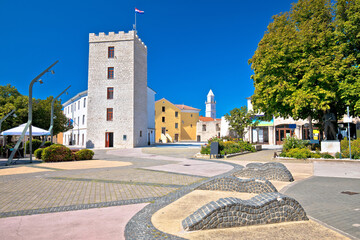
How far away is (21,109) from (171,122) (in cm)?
4101

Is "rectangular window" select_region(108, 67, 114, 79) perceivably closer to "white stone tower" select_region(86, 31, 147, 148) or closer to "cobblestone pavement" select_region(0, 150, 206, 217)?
"white stone tower" select_region(86, 31, 147, 148)

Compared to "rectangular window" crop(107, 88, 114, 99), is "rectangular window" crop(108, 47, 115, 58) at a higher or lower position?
higher

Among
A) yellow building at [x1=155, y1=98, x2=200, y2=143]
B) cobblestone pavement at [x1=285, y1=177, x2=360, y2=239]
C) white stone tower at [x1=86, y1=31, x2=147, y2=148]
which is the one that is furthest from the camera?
yellow building at [x1=155, y1=98, x2=200, y2=143]

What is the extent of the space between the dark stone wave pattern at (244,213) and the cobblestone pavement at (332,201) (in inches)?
24.9

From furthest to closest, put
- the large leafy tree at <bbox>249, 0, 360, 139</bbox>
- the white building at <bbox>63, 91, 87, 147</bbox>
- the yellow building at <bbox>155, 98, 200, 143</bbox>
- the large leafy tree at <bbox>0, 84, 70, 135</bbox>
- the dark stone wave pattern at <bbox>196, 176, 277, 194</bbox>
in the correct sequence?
the yellow building at <bbox>155, 98, 200, 143</bbox> < the white building at <bbox>63, 91, 87, 147</bbox> < the large leafy tree at <bbox>0, 84, 70, 135</bbox> < the large leafy tree at <bbox>249, 0, 360, 139</bbox> < the dark stone wave pattern at <bbox>196, 176, 277, 194</bbox>

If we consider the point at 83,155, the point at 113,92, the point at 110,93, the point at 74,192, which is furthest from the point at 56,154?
the point at 110,93

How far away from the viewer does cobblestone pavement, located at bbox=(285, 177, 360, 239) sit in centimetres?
449

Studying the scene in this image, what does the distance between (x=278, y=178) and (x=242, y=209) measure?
5.38m

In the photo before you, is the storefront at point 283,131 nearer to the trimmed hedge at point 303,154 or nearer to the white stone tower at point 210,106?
the trimmed hedge at point 303,154

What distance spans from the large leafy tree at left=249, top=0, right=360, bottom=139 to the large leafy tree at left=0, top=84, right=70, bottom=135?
2899 centimetres

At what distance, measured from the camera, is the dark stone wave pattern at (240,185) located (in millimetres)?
6809

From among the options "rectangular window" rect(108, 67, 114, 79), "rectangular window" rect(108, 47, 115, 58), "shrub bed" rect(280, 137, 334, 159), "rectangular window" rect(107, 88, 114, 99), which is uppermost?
"rectangular window" rect(108, 47, 115, 58)

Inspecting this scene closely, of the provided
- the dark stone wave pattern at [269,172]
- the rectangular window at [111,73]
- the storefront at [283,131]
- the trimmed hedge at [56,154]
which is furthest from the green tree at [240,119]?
the dark stone wave pattern at [269,172]

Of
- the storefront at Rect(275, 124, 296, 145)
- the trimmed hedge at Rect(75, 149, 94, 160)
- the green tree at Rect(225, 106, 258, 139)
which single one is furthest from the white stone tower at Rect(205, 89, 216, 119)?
the trimmed hedge at Rect(75, 149, 94, 160)
